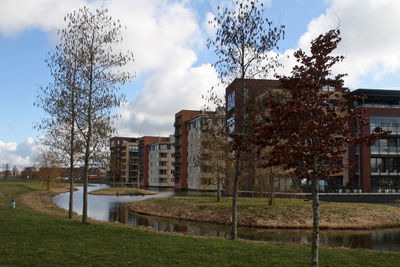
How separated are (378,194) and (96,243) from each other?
49.6m

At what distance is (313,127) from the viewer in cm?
834

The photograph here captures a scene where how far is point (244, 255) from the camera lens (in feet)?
38.5

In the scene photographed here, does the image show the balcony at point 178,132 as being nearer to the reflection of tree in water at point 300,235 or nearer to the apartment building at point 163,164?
the apartment building at point 163,164

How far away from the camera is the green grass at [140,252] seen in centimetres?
1046

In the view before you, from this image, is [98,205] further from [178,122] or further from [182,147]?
[178,122]

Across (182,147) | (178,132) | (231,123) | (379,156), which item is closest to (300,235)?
(231,123)

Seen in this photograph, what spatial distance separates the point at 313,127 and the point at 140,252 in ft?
22.3

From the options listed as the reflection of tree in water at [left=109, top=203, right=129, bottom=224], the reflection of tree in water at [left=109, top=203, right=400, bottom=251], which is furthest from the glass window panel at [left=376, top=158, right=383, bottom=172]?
the reflection of tree in water at [left=109, top=203, right=129, bottom=224]

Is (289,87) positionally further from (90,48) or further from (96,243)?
(90,48)

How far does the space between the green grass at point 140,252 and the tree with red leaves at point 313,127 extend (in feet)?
10.5

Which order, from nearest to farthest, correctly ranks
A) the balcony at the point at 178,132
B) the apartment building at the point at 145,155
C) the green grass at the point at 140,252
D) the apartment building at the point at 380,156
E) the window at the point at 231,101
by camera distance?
1. the green grass at the point at 140,252
2. the window at the point at 231,101
3. the apartment building at the point at 380,156
4. the balcony at the point at 178,132
5. the apartment building at the point at 145,155

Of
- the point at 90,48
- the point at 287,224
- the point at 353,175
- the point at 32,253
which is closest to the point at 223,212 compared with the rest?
the point at 287,224

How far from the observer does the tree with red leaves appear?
28.6ft

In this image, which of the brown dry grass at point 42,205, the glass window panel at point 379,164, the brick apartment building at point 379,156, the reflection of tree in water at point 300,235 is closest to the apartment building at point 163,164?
the brick apartment building at point 379,156
